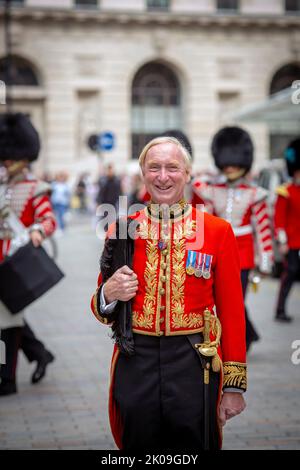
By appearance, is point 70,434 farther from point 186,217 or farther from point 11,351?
point 186,217

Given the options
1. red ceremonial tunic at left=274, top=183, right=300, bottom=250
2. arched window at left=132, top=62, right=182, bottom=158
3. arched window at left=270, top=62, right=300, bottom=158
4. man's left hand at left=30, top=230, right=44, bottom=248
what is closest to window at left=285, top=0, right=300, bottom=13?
arched window at left=270, top=62, right=300, bottom=158

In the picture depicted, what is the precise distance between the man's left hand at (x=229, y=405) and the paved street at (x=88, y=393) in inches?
74.3

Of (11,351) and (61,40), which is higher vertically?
(61,40)

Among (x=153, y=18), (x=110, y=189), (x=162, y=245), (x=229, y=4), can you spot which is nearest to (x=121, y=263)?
(x=162, y=245)

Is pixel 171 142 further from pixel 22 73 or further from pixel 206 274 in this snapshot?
pixel 22 73

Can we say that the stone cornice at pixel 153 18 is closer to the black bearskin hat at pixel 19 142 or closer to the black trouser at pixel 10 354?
the black bearskin hat at pixel 19 142

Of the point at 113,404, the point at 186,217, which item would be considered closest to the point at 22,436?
the point at 113,404

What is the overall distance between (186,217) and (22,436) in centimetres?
259

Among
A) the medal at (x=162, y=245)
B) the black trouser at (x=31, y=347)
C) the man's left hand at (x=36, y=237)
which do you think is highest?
the medal at (x=162, y=245)

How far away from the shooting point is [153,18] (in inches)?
1436

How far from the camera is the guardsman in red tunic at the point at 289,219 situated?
1020cm

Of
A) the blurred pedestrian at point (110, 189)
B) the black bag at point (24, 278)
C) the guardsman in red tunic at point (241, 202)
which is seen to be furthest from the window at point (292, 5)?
the black bag at point (24, 278)

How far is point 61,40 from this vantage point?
35875 mm
